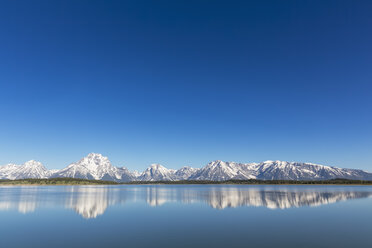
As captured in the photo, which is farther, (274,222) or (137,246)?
(274,222)

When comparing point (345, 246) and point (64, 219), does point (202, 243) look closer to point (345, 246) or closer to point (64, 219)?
point (345, 246)

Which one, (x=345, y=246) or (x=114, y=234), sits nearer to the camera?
(x=345, y=246)

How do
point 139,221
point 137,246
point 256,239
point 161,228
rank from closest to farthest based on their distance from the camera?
point 137,246
point 256,239
point 161,228
point 139,221

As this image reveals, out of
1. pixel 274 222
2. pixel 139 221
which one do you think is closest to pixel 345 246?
pixel 274 222

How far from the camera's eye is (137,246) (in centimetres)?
2844

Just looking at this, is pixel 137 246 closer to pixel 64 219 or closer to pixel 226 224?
pixel 226 224

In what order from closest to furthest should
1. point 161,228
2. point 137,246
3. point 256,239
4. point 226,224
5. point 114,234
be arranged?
point 137,246 < point 256,239 < point 114,234 < point 161,228 < point 226,224

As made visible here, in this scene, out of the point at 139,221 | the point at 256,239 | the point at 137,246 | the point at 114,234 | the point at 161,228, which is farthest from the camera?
the point at 139,221

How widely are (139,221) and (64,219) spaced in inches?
646

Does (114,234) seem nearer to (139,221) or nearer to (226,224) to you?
(139,221)

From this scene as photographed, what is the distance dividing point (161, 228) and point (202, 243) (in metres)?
11.9

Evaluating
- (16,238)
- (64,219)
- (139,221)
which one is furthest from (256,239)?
(64,219)

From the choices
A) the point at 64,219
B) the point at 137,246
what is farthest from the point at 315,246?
the point at 64,219

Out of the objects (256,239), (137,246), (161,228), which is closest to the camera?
(137,246)
